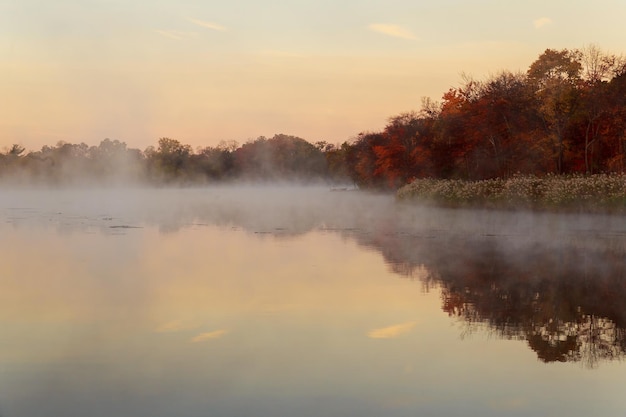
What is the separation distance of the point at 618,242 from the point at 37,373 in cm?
2286

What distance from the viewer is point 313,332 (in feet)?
38.3

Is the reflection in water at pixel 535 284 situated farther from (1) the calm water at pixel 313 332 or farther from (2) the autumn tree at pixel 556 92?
(2) the autumn tree at pixel 556 92

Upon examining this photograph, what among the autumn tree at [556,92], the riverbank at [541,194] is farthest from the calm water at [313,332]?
the autumn tree at [556,92]

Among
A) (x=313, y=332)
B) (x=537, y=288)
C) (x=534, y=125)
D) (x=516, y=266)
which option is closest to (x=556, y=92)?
(x=534, y=125)

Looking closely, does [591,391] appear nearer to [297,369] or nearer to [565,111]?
[297,369]

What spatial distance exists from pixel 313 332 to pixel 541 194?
37.6 m

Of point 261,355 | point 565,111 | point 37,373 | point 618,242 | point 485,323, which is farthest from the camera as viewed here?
point 565,111

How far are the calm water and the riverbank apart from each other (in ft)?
54.4

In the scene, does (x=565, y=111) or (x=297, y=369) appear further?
(x=565, y=111)

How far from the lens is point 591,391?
28.0 feet

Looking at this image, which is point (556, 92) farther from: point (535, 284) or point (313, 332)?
point (313, 332)

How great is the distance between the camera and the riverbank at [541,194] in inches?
1590

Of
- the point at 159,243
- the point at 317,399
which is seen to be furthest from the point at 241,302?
the point at 159,243

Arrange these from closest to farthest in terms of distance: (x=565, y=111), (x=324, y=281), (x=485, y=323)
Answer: (x=485, y=323), (x=324, y=281), (x=565, y=111)
